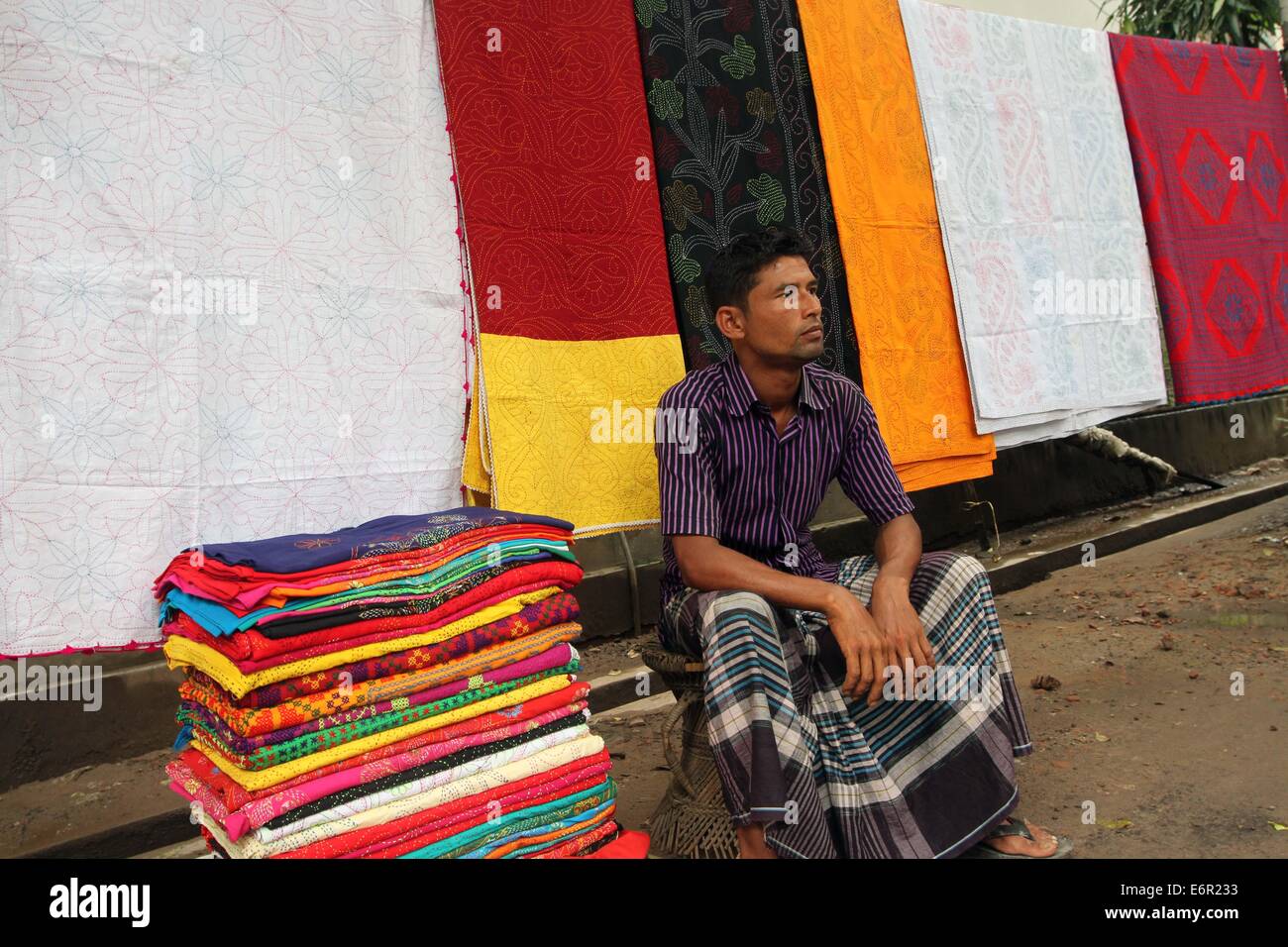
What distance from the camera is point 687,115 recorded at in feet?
9.52

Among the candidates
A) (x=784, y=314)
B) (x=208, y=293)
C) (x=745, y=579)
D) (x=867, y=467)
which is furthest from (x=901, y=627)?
(x=208, y=293)

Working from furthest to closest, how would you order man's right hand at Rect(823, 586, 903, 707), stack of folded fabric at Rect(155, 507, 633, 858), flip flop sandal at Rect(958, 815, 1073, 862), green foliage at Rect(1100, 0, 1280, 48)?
green foliage at Rect(1100, 0, 1280, 48)
flip flop sandal at Rect(958, 815, 1073, 862)
man's right hand at Rect(823, 586, 903, 707)
stack of folded fabric at Rect(155, 507, 633, 858)

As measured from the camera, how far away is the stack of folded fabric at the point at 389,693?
1796mm

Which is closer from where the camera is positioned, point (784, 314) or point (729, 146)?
point (784, 314)

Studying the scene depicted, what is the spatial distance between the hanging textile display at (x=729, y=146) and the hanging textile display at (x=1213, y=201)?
1472 mm

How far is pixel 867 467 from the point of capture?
2621 millimetres

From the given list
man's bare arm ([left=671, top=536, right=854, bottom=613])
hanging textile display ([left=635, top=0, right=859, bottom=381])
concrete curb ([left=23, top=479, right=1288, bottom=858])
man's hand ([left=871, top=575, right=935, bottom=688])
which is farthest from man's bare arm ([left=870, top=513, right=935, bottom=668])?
concrete curb ([left=23, top=479, right=1288, bottom=858])

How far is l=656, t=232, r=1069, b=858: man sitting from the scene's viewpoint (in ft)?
6.91

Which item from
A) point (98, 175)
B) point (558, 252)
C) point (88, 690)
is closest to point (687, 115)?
point (558, 252)

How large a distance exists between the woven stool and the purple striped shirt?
0.62 feet

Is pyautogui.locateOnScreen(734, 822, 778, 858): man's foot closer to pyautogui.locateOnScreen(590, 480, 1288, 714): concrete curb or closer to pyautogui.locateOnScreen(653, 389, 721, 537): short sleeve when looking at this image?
pyautogui.locateOnScreen(653, 389, 721, 537): short sleeve

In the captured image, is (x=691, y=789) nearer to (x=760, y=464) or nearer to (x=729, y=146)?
(x=760, y=464)

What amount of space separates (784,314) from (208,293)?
130 centimetres
